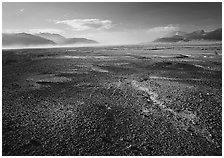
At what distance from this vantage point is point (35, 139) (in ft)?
18.3

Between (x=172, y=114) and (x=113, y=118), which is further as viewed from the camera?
(x=172, y=114)

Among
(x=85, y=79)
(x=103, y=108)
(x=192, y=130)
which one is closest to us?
(x=192, y=130)

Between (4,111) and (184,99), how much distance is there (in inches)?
286

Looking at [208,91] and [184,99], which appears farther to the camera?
[208,91]

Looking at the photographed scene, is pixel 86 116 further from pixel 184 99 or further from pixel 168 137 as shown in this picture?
pixel 184 99

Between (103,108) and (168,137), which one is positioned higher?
(103,108)

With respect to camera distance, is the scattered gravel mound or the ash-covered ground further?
the scattered gravel mound

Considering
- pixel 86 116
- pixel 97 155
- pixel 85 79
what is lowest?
pixel 97 155

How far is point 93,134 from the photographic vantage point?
5.79m

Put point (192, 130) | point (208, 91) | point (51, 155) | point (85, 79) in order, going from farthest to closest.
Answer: point (85, 79) → point (208, 91) → point (192, 130) → point (51, 155)

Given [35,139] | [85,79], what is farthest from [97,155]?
[85,79]

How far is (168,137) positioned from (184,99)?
3154 mm

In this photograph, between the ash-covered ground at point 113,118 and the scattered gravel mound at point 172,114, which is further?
the scattered gravel mound at point 172,114

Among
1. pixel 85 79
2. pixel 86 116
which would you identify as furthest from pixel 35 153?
pixel 85 79
